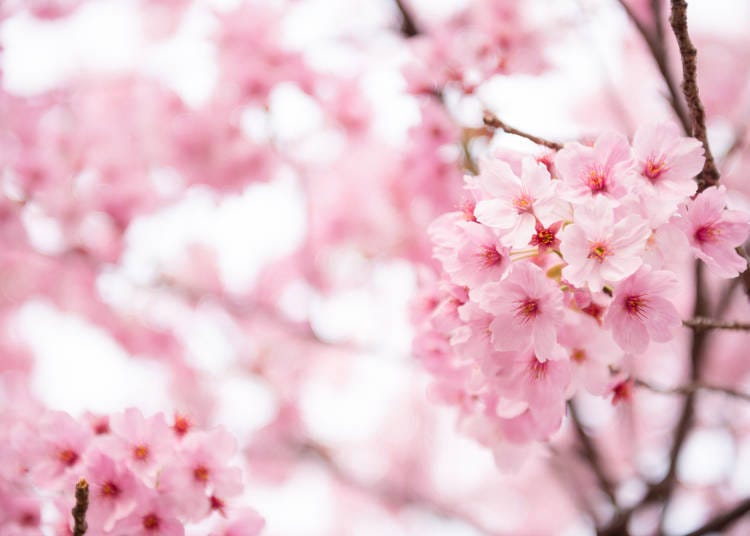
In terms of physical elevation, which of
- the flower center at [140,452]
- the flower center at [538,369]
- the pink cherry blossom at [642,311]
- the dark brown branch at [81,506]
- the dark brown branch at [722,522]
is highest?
the pink cherry blossom at [642,311]

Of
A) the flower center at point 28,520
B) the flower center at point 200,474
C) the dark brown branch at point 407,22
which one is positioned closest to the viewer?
the flower center at point 200,474

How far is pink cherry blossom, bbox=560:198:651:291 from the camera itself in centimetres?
85

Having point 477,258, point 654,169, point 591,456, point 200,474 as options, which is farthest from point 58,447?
point 591,456

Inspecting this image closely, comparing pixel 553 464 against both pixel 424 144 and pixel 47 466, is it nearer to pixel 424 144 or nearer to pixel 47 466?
pixel 424 144

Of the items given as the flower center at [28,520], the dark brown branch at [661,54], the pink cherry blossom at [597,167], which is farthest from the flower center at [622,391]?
the flower center at [28,520]

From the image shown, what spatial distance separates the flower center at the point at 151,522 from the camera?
1062mm

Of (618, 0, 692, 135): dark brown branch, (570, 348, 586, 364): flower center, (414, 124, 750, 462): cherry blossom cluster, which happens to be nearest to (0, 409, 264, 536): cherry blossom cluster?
(414, 124, 750, 462): cherry blossom cluster

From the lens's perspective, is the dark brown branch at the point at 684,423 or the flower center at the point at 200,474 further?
the dark brown branch at the point at 684,423

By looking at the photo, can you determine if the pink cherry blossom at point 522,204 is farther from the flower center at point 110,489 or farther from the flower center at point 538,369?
the flower center at point 110,489

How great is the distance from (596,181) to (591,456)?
3.42 feet

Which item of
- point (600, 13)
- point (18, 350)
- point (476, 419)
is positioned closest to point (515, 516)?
point (18, 350)

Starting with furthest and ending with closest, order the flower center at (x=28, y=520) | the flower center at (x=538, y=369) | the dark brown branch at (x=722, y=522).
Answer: the dark brown branch at (x=722, y=522) < the flower center at (x=28, y=520) < the flower center at (x=538, y=369)

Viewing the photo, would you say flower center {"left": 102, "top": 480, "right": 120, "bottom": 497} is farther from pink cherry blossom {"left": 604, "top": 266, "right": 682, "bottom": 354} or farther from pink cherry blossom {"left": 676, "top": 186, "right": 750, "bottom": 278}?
pink cherry blossom {"left": 676, "top": 186, "right": 750, "bottom": 278}

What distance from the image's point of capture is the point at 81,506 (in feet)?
3.09
